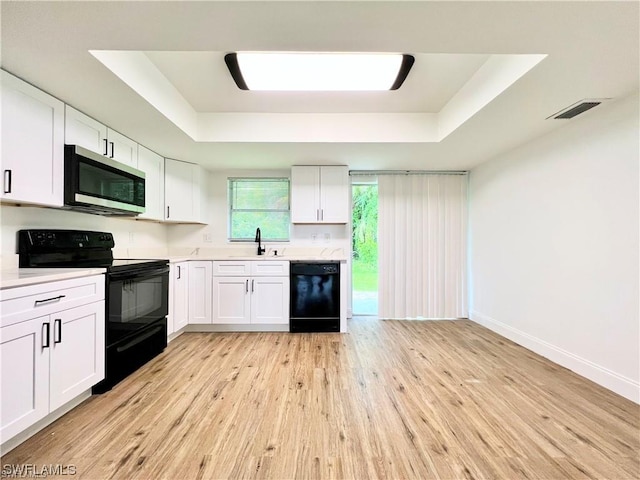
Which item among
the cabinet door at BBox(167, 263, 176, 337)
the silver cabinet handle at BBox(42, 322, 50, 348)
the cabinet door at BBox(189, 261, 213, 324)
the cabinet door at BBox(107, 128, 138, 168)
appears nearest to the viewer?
the silver cabinet handle at BBox(42, 322, 50, 348)

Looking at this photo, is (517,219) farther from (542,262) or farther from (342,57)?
(342,57)

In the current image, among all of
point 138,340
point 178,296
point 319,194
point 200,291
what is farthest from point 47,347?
point 319,194

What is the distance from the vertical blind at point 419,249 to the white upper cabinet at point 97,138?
10.1 feet

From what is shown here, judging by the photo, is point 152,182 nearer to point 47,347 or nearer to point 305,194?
point 305,194

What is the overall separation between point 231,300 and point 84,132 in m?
2.16

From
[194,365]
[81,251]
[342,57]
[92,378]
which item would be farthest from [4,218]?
[342,57]

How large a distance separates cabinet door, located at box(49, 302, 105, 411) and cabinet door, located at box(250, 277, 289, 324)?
1.66 meters

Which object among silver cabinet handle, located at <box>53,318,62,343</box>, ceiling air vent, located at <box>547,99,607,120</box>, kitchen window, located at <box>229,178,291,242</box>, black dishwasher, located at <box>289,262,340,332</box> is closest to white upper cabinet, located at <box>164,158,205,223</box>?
kitchen window, located at <box>229,178,291,242</box>

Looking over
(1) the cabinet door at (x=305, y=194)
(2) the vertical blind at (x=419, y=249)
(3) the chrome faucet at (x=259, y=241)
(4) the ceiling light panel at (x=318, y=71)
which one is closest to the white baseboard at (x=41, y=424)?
(3) the chrome faucet at (x=259, y=241)

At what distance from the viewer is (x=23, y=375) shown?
1.47 meters

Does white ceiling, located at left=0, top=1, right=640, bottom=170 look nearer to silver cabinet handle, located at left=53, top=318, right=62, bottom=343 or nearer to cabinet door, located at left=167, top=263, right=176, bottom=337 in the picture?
cabinet door, located at left=167, top=263, right=176, bottom=337

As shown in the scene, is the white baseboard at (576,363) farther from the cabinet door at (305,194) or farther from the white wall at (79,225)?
the white wall at (79,225)

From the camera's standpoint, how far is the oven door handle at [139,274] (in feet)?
6.98

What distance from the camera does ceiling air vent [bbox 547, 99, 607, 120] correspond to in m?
2.10
